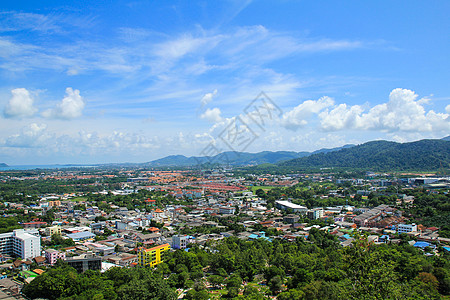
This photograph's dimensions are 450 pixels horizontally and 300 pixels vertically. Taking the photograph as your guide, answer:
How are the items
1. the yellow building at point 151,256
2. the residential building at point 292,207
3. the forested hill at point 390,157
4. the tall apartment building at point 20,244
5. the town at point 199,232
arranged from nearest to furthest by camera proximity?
the town at point 199,232, the yellow building at point 151,256, the tall apartment building at point 20,244, the residential building at point 292,207, the forested hill at point 390,157

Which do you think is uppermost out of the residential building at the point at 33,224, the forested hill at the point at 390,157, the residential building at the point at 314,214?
the forested hill at the point at 390,157

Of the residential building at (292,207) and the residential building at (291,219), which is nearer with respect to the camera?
the residential building at (291,219)

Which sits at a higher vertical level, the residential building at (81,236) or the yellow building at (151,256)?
the yellow building at (151,256)

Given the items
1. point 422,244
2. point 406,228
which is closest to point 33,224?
point 422,244

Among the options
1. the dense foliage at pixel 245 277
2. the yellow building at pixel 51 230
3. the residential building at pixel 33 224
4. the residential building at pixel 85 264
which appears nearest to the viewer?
the dense foliage at pixel 245 277

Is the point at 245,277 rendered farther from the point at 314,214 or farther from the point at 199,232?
the point at 314,214

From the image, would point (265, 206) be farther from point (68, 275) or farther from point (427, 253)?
point (68, 275)

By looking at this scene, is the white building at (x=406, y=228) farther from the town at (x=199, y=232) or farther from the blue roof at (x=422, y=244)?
the blue roof at (x=422, y=244)

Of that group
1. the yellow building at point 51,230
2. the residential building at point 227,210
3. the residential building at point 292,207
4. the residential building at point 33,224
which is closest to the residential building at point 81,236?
the yellow building at point 51,230
